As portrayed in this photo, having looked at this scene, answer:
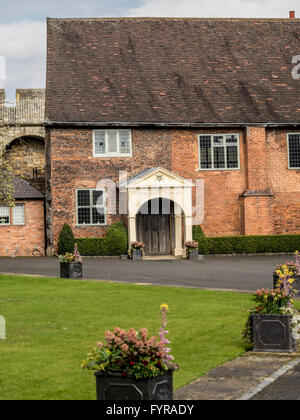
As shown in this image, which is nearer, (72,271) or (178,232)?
(72,271)

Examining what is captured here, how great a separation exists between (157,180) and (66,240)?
17.6 feet

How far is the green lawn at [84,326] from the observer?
29.8 ft

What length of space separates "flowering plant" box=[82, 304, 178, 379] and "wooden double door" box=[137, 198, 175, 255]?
28.3 m

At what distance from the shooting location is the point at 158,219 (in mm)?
35719

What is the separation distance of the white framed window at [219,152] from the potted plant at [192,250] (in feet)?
15.5

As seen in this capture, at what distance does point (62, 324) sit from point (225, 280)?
906 centimetres

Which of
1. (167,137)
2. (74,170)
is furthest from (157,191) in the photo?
(74,170)

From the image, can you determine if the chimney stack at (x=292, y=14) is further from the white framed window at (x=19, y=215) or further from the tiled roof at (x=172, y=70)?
the white framed window at (x=19, y=215)

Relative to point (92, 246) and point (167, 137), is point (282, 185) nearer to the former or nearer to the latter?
point (167, 137)

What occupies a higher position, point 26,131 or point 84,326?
point 26,131

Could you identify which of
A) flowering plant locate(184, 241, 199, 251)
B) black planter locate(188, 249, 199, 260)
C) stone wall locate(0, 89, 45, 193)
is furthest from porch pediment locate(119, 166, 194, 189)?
stone wall locate(0, 89, 45, 193)

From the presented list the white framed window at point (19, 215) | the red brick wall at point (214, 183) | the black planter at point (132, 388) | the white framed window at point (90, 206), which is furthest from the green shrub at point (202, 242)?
the black planter at point (132, 388)

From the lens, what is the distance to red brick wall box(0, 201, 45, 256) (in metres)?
35.2

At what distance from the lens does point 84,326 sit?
13320 mm
